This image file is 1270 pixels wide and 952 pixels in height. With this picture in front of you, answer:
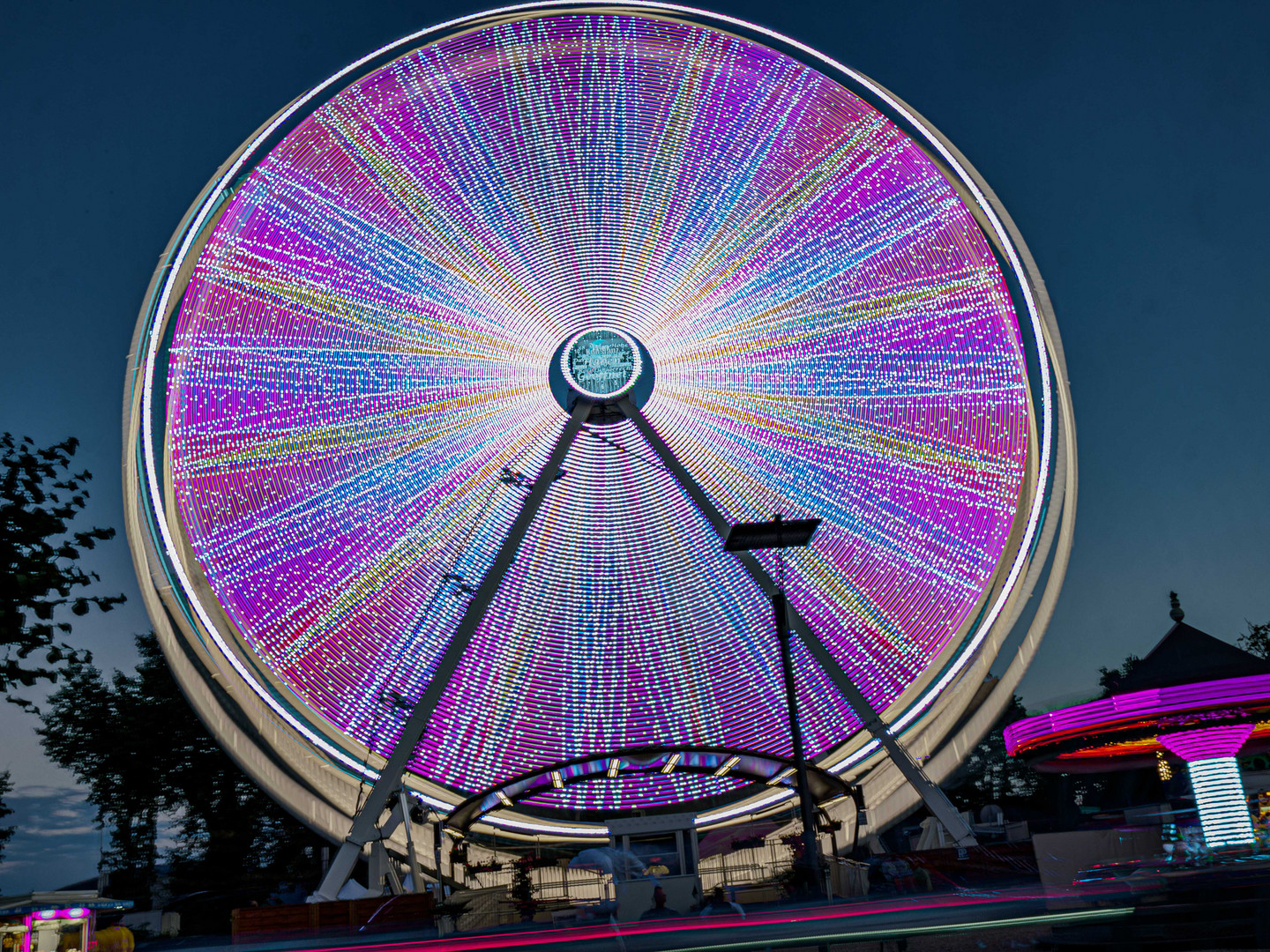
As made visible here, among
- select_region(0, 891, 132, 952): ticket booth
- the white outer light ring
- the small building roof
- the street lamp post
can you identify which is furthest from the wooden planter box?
the small building roof

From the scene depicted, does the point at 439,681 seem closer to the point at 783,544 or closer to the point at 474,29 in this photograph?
the point at 783,544

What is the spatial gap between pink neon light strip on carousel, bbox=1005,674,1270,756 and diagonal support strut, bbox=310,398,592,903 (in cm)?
804

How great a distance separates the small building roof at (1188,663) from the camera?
11.7m

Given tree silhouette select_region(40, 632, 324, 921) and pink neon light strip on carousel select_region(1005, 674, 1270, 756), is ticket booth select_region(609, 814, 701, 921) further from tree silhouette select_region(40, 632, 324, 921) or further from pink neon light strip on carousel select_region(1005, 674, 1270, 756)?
tree silhouette select_region(40, 632, 324, 921)

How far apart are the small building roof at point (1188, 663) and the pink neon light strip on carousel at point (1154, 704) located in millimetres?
118

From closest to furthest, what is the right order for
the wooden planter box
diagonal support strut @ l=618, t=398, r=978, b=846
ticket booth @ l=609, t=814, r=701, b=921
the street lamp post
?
the wooden planter box < the street lamp post < diagonal support strut @ l=618, t=398, r=978, b=846 < ticket booth @ l=609, t=814, r=701, b=921

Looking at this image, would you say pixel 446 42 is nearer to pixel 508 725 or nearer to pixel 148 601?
pixel 148 601

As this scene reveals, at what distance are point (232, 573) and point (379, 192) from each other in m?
6.15

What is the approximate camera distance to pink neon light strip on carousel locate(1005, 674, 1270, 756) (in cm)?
1137

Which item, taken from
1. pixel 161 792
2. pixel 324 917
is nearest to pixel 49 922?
pixel 324 917

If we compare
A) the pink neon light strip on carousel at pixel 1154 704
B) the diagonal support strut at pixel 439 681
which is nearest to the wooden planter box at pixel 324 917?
the diagonal support strut at pixel 439 681

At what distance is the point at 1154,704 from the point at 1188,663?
36.7 inches

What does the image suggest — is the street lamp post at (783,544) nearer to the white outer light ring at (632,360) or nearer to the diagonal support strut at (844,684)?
the diagonal support strut at (844,684)

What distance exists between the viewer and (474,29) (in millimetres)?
14219
